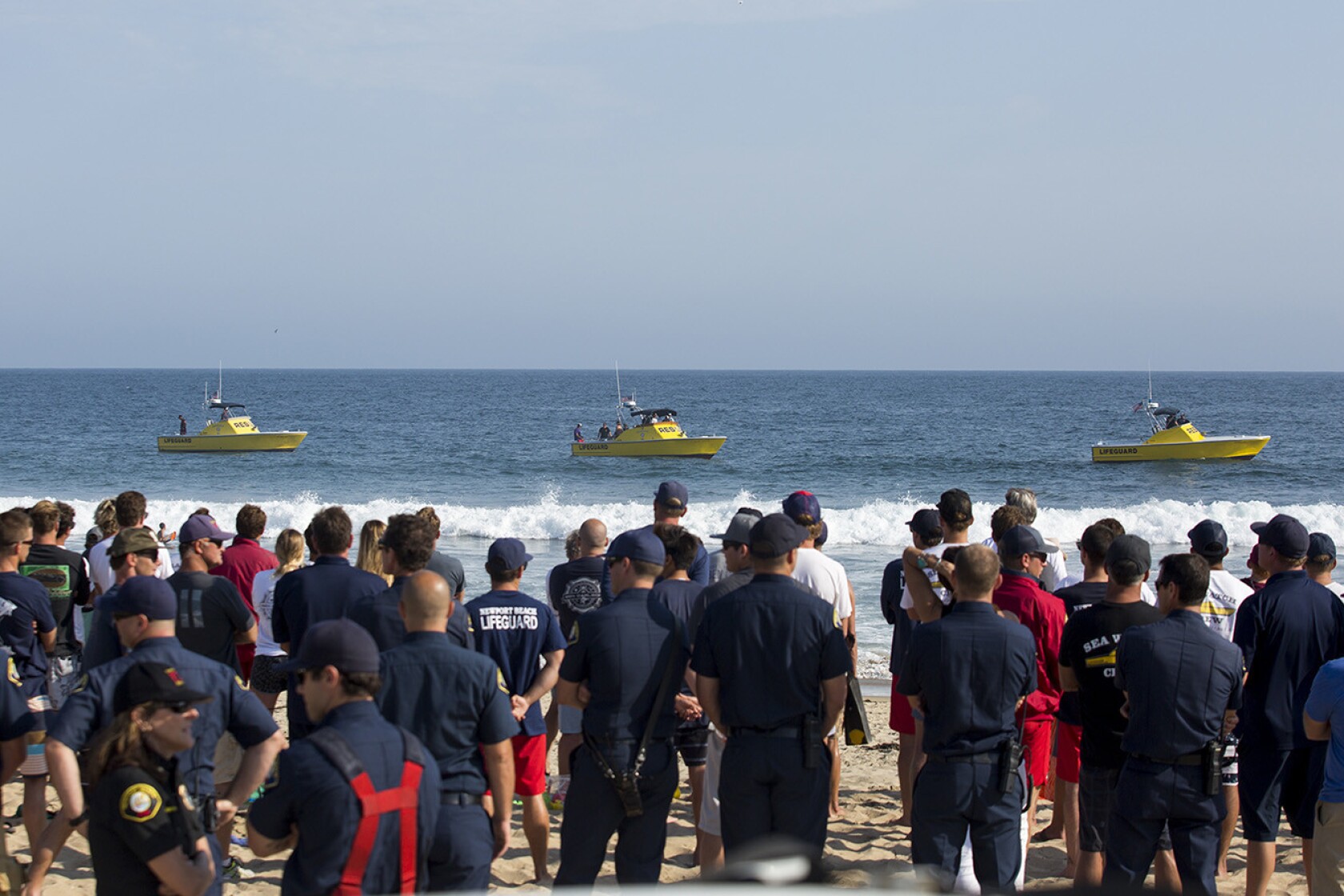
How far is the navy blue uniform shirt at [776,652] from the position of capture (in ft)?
13.7

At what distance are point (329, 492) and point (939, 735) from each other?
35.7 m

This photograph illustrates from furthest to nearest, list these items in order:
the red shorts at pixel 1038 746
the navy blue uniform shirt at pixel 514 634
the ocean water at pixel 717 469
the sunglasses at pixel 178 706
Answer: the ocean water at pixel 717 469
the red shorts at pixel 1038 746
the navy blue uniform shirt at pixel 514 634
the sunglasses at pixel 178 706

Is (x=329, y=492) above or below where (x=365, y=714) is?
below

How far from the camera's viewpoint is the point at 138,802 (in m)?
3.03

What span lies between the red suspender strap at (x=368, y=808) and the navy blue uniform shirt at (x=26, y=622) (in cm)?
269

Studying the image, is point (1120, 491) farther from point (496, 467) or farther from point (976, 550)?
point (976, 550)

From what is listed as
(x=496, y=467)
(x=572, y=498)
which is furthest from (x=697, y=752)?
(x=496, y=467)

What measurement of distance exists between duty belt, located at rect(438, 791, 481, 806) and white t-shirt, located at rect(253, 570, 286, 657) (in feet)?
8.37

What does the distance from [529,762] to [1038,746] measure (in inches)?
89.7

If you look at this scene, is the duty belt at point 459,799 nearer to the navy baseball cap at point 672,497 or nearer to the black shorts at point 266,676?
the navy baseball cap at point 672,497

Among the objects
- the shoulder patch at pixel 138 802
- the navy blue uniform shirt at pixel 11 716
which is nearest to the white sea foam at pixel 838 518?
the navy blue uniform shirt at pixel 11 716

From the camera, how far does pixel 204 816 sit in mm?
3363

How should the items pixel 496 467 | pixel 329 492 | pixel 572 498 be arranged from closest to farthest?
pixel 572 498, pixel 329 492, pixel 496 467

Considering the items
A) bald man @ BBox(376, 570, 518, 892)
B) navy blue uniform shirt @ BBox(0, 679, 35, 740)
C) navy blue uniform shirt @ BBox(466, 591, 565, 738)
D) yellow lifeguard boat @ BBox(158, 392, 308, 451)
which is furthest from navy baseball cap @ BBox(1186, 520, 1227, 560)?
yellow lifeguard boat @ BBox(158, 392, 308, 451)
